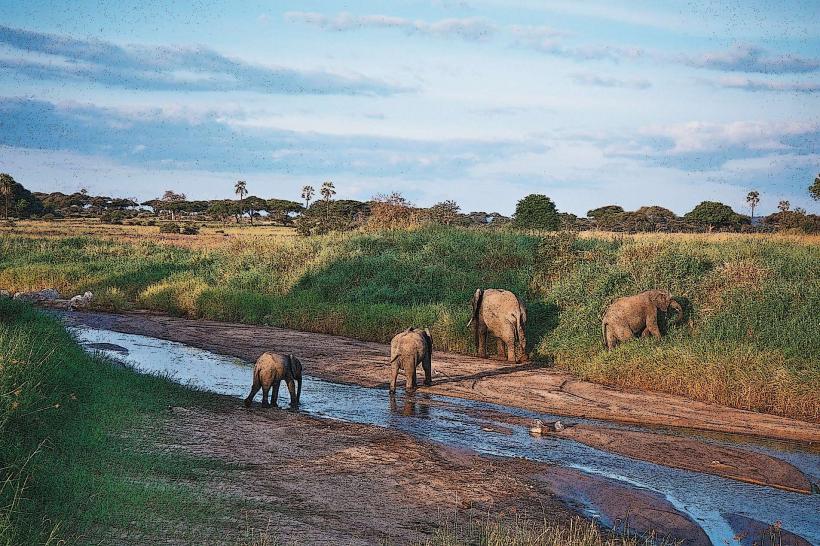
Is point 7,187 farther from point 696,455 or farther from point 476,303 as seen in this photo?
point 696,455

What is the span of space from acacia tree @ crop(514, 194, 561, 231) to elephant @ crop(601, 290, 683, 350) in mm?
27545

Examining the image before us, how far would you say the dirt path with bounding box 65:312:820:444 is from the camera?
1251 centimetres

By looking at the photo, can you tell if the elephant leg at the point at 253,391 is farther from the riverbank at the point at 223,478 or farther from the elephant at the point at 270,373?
the riverbank at the point at 223,478

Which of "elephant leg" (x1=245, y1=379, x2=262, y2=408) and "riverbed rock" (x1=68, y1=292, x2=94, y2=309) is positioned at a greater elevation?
"elephant leg" (x1=245, y1=379, x2=262, y2=408)

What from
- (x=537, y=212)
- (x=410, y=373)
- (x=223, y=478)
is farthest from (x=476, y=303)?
(x=537, y=212)

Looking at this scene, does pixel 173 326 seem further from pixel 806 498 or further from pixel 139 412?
pixel 806 498

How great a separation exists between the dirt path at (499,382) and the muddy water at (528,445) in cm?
63

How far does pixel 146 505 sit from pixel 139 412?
12.9 ft

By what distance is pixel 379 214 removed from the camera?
112 ft

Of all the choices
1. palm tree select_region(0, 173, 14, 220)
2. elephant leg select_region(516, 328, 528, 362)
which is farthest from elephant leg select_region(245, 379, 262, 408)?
palm tree select_region(0, 173, 14, 220)

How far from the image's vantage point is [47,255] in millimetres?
36219

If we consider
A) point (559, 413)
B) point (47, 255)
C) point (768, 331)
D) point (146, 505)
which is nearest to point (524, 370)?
point (559, 413)

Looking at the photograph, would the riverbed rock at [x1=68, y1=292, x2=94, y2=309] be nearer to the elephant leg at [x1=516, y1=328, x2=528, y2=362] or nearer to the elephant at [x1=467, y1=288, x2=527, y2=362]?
the elephant at [x1=467, y1=288, x2=527, y2=362]

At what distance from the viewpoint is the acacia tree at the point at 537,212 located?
4522cm
